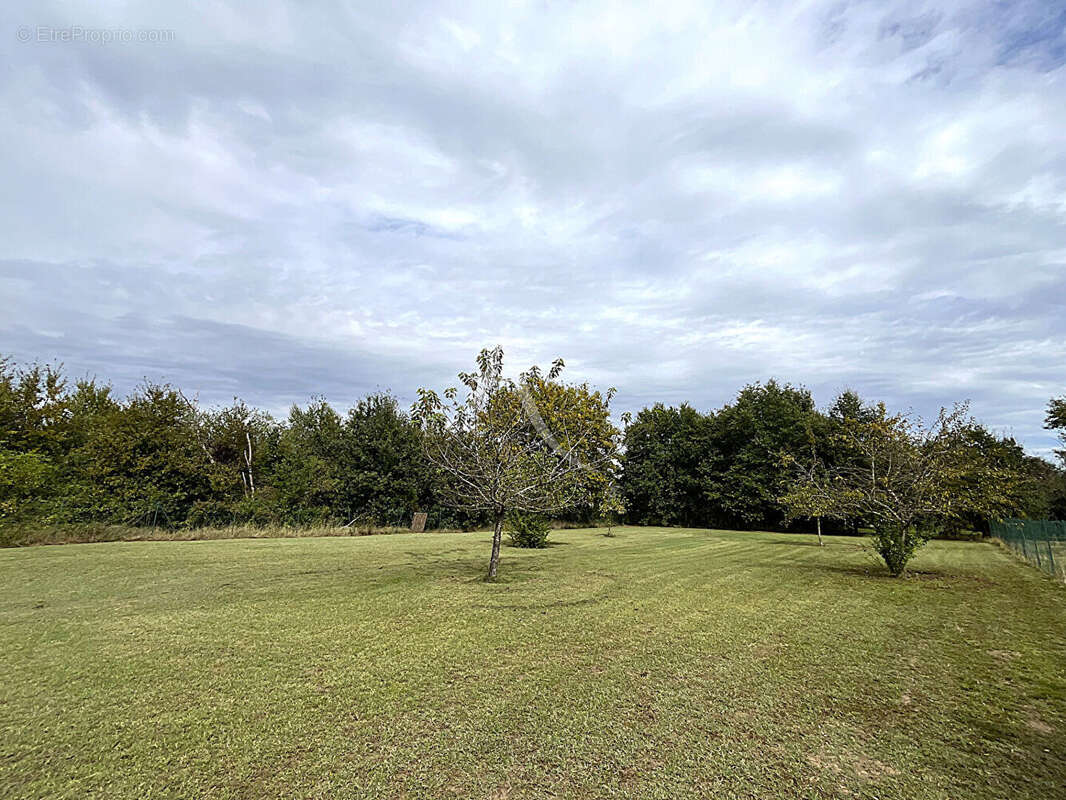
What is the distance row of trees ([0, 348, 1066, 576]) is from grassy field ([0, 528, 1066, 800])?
2.64 m

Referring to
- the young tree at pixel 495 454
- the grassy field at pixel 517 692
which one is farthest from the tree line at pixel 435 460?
the grassy field at pixel 517 692

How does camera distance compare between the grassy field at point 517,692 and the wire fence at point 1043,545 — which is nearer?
the grassy field at point 517,692

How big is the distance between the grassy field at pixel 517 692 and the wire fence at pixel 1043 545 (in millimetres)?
5075

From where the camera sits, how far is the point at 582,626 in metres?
6.41

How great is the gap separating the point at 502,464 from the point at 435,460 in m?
1.32

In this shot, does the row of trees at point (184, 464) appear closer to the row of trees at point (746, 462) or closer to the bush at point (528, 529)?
the bush at point (528, 529)

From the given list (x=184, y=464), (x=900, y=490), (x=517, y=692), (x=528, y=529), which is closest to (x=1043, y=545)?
(x=900, y=490)

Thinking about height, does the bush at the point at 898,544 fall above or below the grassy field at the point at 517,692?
above

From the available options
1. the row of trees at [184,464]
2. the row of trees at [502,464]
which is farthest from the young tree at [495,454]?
the row of trees at [184,464]

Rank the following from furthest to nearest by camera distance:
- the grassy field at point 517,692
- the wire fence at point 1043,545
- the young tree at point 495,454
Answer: the wire fence at point 1043,545 < the young tree at point 495,454 < the grassy field at point 517,692

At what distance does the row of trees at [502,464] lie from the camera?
33.2 feet

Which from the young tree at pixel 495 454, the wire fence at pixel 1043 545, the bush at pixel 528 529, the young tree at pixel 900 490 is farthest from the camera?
the bush at pixel 528 529

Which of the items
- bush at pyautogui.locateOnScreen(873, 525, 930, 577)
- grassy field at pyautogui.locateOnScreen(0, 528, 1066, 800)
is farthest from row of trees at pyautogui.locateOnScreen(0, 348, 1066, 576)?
grassy field at pyautogui.locateOnScreen(0, 528, 1066, 800)

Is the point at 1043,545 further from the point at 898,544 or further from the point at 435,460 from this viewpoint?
the point at 435,460
